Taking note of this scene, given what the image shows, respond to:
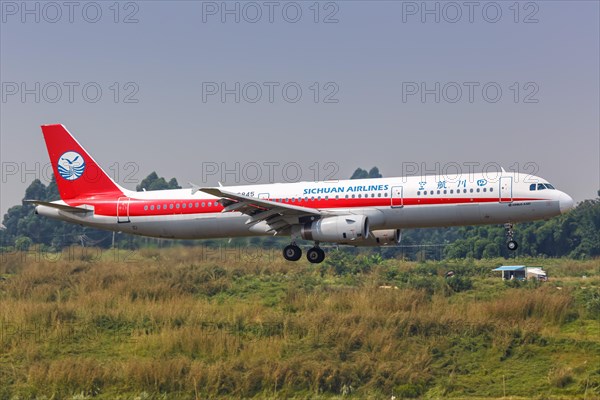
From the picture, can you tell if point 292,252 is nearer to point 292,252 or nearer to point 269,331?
point 292,252

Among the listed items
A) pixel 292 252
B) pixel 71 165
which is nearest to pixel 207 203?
pixel 292 252

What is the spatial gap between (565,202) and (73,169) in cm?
3062

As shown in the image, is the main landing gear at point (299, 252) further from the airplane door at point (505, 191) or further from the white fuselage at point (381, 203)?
the airplane door at point (505, 191)

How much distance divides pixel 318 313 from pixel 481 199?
20.3m

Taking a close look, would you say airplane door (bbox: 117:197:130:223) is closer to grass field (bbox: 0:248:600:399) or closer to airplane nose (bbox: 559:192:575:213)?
grass field (bbox: 0:248:600:399)

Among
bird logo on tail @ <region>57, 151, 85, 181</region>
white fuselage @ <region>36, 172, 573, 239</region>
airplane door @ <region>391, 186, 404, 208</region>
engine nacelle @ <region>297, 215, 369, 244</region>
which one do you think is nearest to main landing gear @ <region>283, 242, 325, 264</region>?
white fuselage @ <region>36, 172, 573, 239</region>

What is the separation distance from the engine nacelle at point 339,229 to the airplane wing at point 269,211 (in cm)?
79

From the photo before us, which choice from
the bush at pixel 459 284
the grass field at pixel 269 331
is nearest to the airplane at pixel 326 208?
the grass field at pixel 269 331

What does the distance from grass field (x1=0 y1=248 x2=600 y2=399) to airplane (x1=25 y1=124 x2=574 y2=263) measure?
9.13 m

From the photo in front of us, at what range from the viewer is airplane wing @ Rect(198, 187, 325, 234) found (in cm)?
4700

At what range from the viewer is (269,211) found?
1909 inches

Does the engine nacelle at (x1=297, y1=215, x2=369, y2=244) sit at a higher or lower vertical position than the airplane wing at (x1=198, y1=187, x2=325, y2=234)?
lower

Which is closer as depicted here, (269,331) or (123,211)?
(123,211)

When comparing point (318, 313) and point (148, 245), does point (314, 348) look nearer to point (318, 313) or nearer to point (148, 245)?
point (318, 313)
